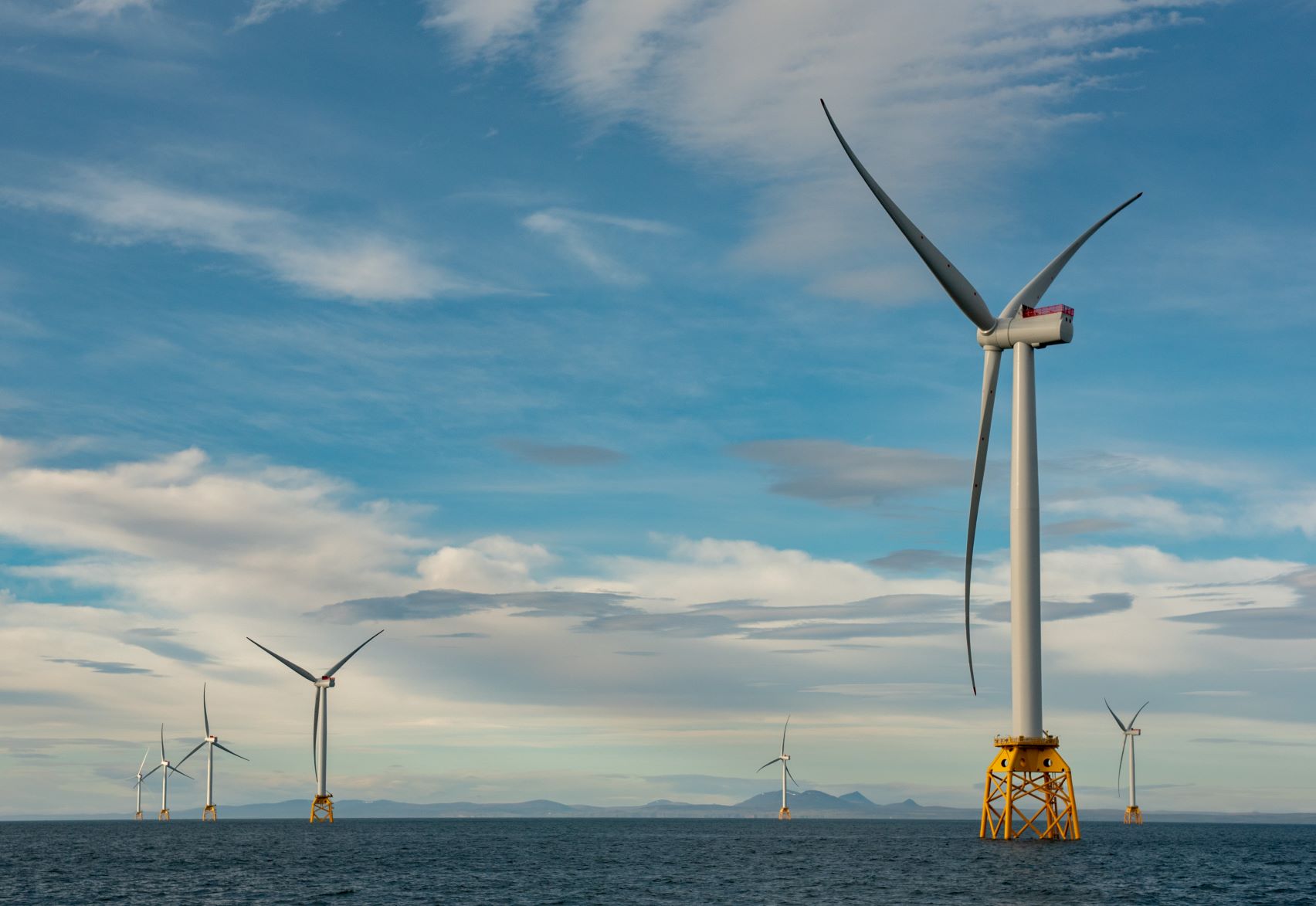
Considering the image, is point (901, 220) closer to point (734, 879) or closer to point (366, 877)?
point (734, 879)

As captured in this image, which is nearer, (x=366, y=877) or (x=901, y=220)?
(x=901, y=220)

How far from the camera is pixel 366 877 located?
405ft

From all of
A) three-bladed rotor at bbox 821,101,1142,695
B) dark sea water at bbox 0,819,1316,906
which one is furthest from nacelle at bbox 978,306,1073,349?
dark sea water at bbox 0,819,1316,906

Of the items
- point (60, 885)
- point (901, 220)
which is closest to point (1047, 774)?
point (901, 220)

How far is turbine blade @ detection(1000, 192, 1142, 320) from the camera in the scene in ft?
388

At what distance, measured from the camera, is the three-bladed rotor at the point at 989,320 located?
108562 millimetres

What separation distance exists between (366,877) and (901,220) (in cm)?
8094

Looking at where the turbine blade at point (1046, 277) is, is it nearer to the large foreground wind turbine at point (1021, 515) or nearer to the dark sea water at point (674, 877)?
the large foreground wind turbine at point (1021, 515)

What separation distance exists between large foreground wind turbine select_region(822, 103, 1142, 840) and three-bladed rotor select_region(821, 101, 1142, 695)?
0.08 meters

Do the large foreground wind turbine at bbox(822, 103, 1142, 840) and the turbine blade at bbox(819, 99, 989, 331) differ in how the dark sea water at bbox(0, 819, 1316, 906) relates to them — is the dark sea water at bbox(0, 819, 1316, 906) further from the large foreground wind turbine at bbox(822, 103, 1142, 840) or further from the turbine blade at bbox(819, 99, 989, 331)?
the turbine blade at bbox(819, 99, 989, 331)

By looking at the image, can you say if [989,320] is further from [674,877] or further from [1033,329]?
[674,877]

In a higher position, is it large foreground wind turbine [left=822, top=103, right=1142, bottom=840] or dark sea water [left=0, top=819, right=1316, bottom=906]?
large foreground wind turbine [left=822, top=103, right=1142, bottom=840]

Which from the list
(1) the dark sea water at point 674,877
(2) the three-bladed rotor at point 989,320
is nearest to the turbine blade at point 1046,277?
(2) the three-bladed rotor at point 989,320

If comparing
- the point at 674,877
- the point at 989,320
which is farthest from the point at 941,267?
the point at 674,877
